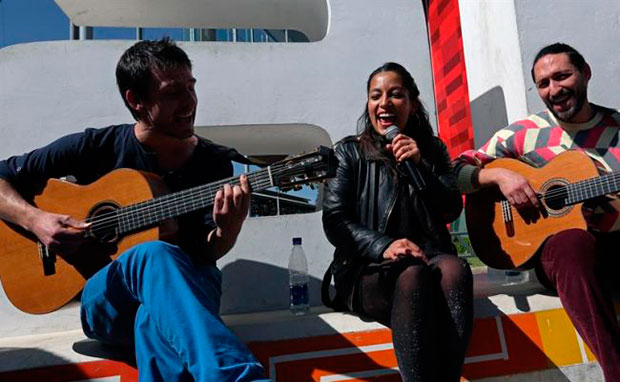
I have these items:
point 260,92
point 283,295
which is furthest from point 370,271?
point 260,92

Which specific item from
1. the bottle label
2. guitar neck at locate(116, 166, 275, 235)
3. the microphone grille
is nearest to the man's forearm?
guitar neck at locate(116, 166, 275, 235)

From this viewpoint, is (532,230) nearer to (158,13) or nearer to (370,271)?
(370,271)

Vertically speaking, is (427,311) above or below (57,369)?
above

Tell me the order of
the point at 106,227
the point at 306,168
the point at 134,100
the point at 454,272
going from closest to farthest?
the point at 454,272
the point at 306,168
the point at 106,227
the point at 134,100

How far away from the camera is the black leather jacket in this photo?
1.99 meters

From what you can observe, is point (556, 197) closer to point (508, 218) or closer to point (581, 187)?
point (581, 187)

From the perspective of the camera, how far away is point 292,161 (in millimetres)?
1837

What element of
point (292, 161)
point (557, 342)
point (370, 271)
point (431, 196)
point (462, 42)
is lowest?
point (557, 342)

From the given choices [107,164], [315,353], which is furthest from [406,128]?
[107,164]

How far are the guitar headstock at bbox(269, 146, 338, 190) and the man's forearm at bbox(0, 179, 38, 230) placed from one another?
1.03m

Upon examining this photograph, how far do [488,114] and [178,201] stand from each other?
284 cm

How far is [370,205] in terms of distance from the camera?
208 centimetres

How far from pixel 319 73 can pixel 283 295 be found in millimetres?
1399

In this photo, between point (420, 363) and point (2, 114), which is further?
point (2, 114)
